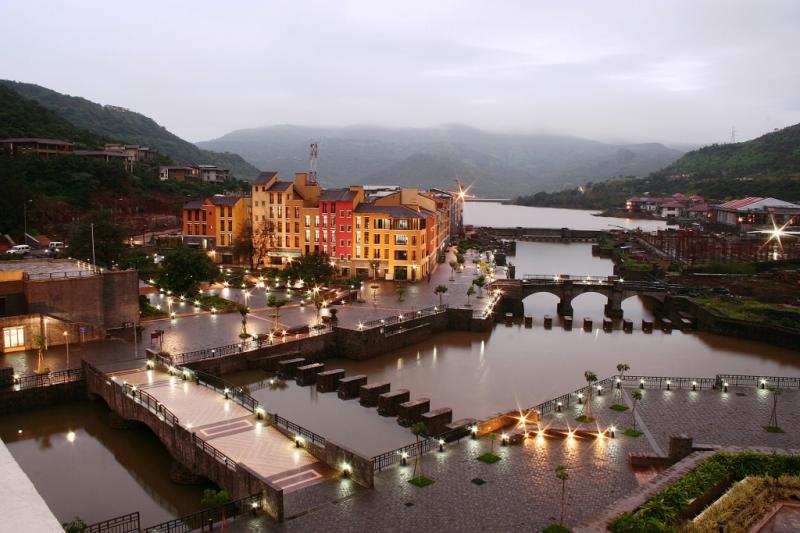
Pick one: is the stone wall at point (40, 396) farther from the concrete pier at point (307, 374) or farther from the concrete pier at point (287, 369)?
the concrete pier at point (307, 374)

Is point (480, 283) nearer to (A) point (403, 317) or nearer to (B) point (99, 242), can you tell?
(A) point (403, 317)

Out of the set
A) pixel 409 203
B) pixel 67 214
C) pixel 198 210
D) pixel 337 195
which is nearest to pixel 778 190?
pixel 409 203

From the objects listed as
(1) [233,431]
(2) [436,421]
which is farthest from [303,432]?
(2) [436,421]

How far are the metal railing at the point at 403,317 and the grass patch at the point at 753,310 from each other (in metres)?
23.4

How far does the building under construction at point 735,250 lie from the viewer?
77.4 meters

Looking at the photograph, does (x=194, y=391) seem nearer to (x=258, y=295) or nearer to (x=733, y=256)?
(x=258, y=295)

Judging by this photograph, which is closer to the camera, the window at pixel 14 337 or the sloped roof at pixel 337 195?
the window at pixel 14 337

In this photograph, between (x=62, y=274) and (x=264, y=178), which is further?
(x=264, y=178)

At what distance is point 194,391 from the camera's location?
26.9 m

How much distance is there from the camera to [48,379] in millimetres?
28547

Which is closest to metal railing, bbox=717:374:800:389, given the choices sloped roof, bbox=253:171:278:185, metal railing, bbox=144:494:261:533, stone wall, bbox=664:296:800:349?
stone wall, bbox=664:296:800:349

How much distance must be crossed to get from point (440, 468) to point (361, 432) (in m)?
7.61

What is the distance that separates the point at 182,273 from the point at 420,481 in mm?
32232

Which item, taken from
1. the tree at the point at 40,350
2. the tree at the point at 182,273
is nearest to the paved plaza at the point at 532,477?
the tree at the point at 40,350
